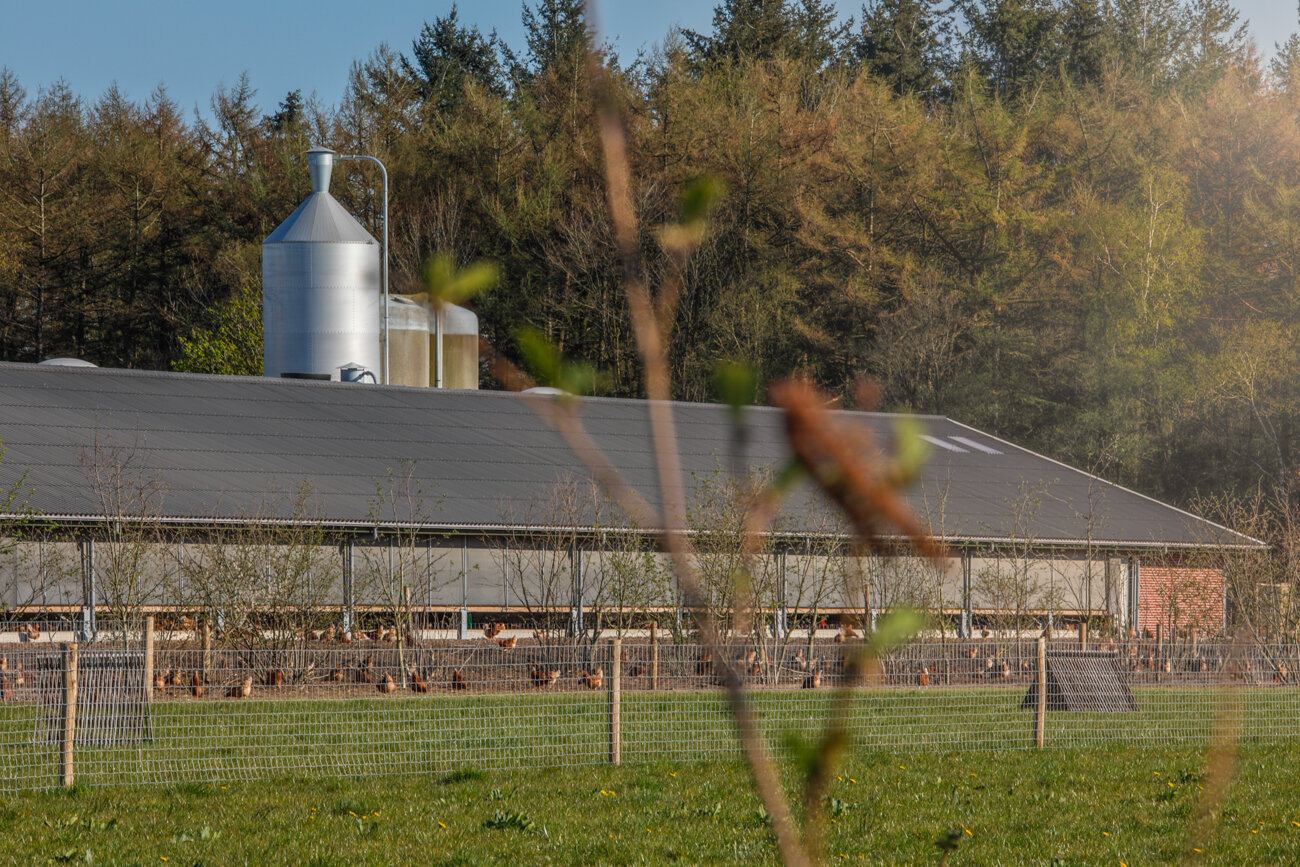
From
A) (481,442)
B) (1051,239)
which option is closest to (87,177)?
(481,442)

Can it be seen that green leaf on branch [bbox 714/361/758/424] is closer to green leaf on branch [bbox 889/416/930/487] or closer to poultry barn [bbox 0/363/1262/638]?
green leaf on branch [bbox 889/416/930/487]

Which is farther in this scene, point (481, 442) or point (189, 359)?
point (189, 359)

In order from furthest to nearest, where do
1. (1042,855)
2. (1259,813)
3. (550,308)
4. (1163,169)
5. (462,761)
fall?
(1163,169) < (550,308) < (462,761) < (1259,813) < (1042,855)

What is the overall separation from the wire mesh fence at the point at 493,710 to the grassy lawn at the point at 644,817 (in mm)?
704

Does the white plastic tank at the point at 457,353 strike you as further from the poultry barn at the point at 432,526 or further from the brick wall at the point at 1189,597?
the brick wall at the point at 1189,597

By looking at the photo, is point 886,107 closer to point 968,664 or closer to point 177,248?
point 177,248

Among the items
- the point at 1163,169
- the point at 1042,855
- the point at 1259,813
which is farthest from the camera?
the point at 1163,169

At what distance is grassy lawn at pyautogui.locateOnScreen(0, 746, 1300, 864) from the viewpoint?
26.0ft

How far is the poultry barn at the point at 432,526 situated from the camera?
19578mm

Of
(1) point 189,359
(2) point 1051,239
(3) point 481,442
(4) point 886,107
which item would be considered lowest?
(3) point 481,442

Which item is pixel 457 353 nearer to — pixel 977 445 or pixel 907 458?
pixel 977 445

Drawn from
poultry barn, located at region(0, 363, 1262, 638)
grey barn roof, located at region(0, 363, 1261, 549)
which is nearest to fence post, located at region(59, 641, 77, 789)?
poultry barn, located at region(0, 363, 1262, 638)

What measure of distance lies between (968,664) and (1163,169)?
2606 centimetres

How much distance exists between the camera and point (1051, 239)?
4275 cm
